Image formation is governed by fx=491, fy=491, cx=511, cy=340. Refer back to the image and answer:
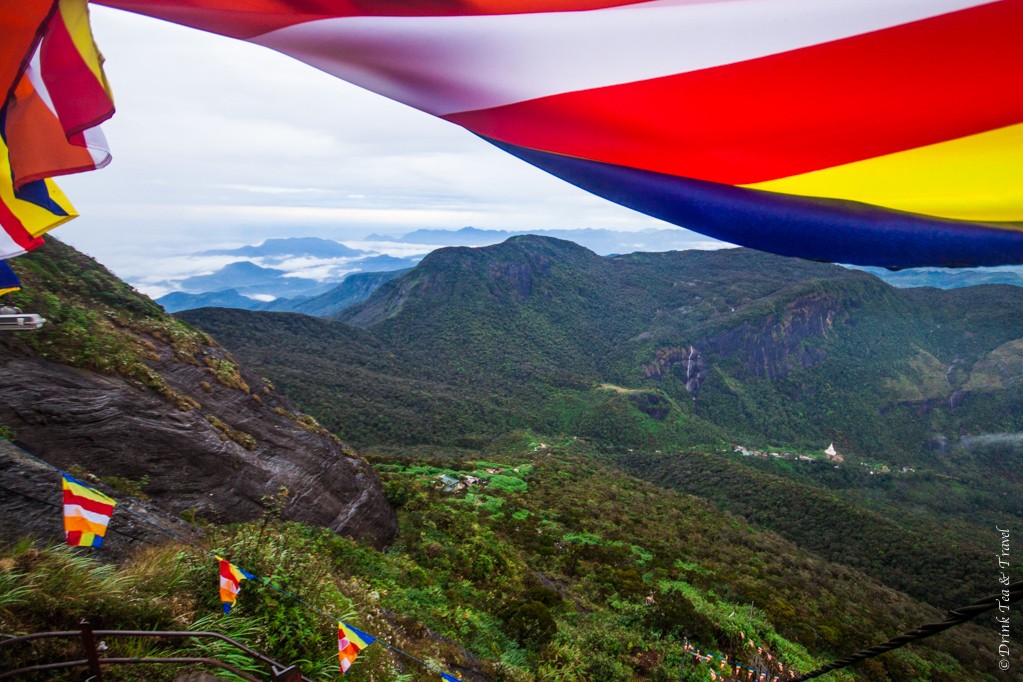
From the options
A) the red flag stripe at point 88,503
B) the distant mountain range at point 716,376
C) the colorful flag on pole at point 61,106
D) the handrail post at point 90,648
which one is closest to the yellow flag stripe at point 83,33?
the colorful flag on pole at point 61,106

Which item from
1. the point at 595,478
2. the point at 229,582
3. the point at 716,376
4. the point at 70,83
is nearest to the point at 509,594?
the point at 229,582

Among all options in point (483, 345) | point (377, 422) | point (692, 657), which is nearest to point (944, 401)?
point (483, 345)

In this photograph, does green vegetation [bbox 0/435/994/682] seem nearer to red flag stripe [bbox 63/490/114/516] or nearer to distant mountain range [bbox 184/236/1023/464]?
red flag stripe [bbox 63/490/114/516]

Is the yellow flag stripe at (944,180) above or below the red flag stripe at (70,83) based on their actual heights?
below

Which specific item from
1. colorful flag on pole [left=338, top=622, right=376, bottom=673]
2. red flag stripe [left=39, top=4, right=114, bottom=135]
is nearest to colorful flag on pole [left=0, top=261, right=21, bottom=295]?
red flag stripe [left=39, top=4, right=114, bottom=135]

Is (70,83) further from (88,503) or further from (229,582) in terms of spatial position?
(229,582)

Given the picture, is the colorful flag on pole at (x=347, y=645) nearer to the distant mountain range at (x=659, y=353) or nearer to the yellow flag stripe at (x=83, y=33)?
the yellow flag stripe at (x=83, y=33)

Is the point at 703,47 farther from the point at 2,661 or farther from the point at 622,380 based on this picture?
the point at 622,380
